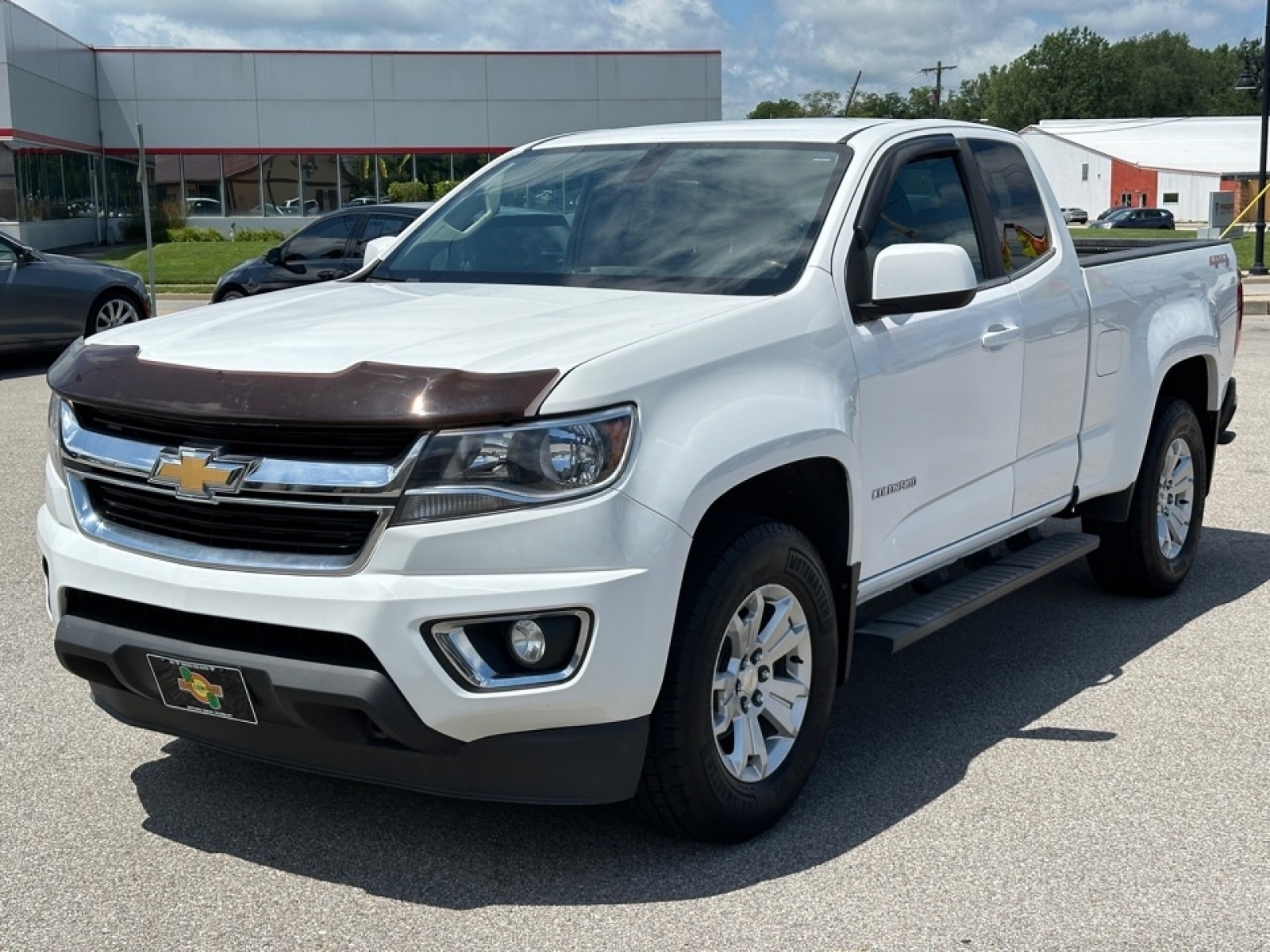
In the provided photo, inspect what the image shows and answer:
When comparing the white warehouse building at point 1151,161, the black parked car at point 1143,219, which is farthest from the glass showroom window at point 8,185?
the white warehouse building at point 1151,161

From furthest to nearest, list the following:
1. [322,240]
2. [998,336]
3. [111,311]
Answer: [322,240]
[111,311]
[998,336]

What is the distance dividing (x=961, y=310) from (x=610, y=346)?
1650 mm

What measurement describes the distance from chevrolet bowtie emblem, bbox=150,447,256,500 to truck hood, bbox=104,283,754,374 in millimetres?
226

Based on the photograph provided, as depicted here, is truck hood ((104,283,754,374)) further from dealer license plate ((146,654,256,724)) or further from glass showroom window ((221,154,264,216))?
glass showroom window ((221,154,264,216))

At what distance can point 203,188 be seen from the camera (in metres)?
47.3

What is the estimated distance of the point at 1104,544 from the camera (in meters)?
6.38

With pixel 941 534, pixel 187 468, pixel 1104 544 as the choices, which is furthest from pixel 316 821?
pixel 1104 544

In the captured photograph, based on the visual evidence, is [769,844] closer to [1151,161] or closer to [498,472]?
[498,472]

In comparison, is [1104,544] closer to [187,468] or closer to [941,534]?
[941,534]

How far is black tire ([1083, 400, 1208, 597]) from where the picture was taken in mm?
6297

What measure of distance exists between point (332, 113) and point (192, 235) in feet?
20.5

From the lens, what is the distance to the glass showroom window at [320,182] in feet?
156

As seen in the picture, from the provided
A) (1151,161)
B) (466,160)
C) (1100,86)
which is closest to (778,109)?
(1100,86)

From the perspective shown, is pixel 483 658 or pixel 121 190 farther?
Result: pixel 121 190
